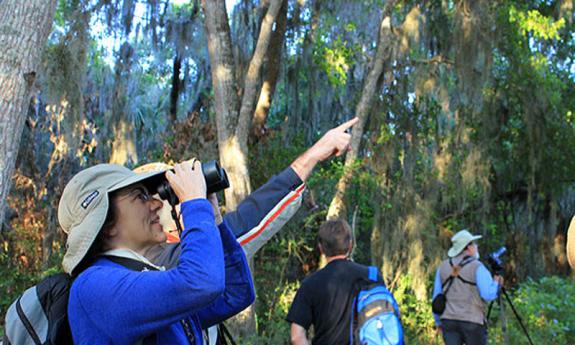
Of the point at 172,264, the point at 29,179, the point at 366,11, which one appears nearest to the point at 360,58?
the point at 366,11

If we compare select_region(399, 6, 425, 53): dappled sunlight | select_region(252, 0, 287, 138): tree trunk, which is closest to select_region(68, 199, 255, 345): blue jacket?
select_region(252, 0, 287, 138): tree trunk

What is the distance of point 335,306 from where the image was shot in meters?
4.15

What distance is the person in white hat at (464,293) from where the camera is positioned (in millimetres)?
7133

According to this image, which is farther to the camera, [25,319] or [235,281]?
[235,281]

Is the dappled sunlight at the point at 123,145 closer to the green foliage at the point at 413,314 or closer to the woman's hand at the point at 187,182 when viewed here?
the green foliage at the point at 413,314

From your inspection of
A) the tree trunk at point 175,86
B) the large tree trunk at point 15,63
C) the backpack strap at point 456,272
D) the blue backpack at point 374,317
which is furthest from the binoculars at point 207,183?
the tree trunk at point 175,86

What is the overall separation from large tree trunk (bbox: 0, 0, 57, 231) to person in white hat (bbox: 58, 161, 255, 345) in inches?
79.6

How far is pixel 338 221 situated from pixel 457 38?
8.52m

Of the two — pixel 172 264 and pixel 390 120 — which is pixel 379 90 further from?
pixel 172 264

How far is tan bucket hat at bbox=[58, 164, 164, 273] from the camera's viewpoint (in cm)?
209

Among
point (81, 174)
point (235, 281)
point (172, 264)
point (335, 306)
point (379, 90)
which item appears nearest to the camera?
point (81, 174)

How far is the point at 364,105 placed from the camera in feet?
36.9

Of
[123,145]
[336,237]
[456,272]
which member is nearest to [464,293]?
[456,272]

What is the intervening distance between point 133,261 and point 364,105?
30.6ft
